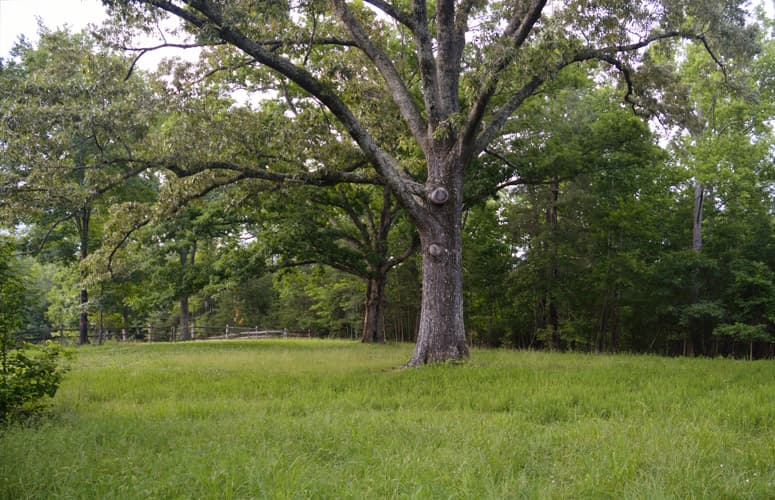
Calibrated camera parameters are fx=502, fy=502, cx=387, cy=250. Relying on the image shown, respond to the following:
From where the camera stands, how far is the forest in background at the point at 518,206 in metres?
11.2

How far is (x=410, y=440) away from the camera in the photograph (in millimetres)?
4566

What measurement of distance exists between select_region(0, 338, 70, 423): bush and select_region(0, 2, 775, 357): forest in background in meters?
5.14

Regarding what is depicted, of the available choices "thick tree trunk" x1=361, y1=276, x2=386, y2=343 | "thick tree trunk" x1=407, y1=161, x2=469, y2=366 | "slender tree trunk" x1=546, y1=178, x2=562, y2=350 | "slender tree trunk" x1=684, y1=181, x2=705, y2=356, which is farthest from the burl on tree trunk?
"slender tree trunk" x1=684, y1=181, x2=705, y2=356

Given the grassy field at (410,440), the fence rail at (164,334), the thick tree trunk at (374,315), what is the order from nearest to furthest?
the grassy field at (410,440), the thick tree trunk at (374,315), the fence rail at (164,334)

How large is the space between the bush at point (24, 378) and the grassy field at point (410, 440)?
1.25 feet

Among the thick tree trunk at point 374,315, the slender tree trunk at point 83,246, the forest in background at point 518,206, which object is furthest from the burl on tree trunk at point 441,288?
the slender tree trunk at point 83,246

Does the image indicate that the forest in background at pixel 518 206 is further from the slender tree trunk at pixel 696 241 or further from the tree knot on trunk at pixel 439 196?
the tree knot on trunk at pixel 439 196

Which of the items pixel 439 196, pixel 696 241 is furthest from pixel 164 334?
pixel 696 241

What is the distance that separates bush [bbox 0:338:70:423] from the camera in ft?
17.6

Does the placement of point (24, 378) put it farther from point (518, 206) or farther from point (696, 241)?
point (696, 241)

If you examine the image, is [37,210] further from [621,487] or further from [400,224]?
[400,224]

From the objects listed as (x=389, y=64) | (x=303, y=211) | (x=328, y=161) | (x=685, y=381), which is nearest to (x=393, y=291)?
(x=303, y=211)

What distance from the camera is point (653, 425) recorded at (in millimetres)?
4832

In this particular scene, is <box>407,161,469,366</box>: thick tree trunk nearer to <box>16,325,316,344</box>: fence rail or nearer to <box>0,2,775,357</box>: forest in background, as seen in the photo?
<box>0,2,775,357</box>: forest in background
